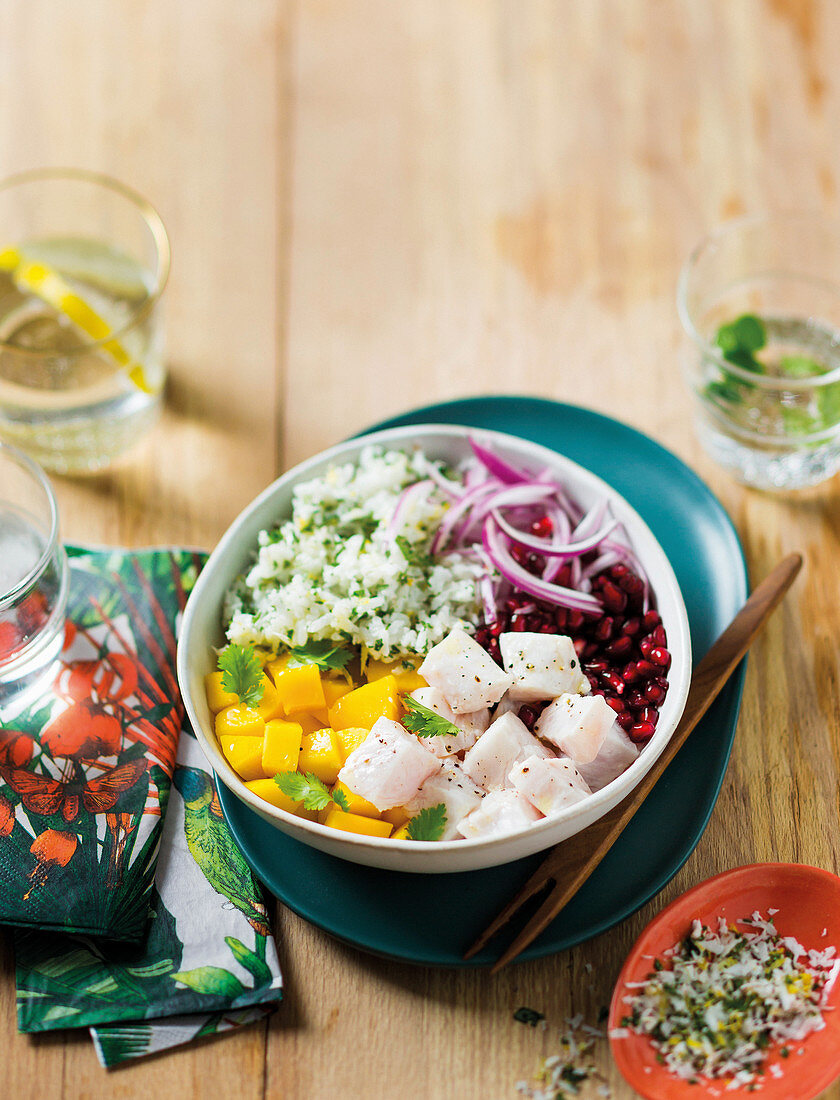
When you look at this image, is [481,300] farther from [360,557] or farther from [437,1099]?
[437,1099]

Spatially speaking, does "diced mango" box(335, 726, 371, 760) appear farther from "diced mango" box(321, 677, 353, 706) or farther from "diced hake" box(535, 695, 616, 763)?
"diced hake" box(535, 695, 616, 763)

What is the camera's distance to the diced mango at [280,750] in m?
1.83

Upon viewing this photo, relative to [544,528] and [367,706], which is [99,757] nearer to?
[367,706]

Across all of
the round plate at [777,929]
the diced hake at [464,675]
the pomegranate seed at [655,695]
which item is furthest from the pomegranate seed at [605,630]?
the round plate at [777,929]

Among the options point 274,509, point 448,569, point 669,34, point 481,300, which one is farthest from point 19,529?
point 669,34

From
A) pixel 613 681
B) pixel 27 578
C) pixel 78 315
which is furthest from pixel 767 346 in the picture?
pixel 27 578

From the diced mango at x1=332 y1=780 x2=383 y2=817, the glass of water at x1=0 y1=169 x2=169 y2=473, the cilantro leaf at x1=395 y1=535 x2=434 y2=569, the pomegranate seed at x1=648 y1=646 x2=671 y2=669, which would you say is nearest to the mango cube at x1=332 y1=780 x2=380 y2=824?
the diced mango at x1=332 y1=780 x2=383 y2=817

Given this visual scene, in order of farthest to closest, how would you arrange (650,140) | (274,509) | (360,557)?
1. (650,140)
2. (274,509)
3. (360,557)

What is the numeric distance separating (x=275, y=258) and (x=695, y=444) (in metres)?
1.28

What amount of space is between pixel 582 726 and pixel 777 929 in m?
0.53

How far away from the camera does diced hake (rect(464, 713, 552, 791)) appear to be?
1820 millimetres

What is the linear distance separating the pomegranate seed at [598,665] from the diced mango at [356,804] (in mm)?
503

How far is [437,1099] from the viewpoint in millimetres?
1788

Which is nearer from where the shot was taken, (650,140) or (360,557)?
(360,557)
